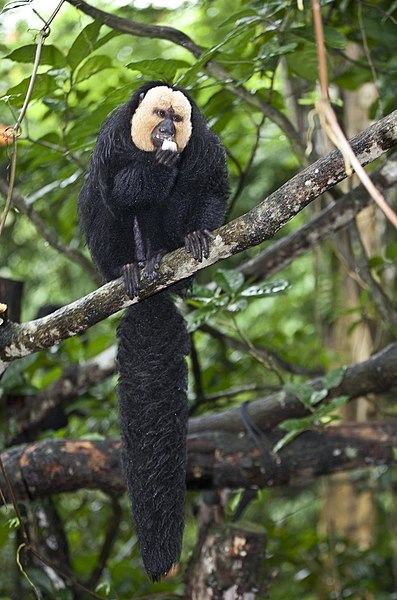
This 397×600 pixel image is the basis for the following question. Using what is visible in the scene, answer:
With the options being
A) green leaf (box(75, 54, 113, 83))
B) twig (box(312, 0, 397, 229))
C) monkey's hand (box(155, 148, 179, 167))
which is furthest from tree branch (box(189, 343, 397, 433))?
twig (box(312, 0, 397, 229))

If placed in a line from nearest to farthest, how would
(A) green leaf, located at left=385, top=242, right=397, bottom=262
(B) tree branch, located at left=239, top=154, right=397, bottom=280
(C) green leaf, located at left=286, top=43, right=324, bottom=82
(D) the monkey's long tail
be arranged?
(D) the monkey's long tail, (C) green leaf, located at left=286, top=43, right=324, bottom=82, (B) tree branch, located at left=239, top=154, right=397, bottom=280, (A) green leaf, located at left=385, top=242, right=397, bottom=262

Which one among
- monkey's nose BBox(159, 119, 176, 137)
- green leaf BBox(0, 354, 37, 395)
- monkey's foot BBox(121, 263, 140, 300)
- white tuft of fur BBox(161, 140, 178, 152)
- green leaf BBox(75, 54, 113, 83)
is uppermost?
green leaf BBox(75, 54, 113, 83)

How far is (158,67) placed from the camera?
2152mm

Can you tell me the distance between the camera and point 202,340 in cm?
456

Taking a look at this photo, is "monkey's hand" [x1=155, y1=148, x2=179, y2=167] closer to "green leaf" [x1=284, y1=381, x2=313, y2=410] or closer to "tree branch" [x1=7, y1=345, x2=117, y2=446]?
"green leaf" [x1=284, y1=381, x2=313, y2=410]

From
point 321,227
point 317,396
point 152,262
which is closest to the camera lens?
point 152,262

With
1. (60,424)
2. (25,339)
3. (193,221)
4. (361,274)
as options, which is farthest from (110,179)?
(60,424)

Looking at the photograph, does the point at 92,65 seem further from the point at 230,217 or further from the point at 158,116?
the point at 230,217

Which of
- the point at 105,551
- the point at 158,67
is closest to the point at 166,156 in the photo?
the point at 158,67

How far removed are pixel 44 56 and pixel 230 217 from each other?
1.77 metres

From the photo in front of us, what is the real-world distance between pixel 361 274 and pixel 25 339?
1567 millimetres

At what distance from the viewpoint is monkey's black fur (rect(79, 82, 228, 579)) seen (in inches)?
74.4

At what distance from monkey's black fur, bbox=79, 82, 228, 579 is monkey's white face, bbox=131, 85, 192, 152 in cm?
3

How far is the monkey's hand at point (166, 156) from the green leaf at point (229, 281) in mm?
540
